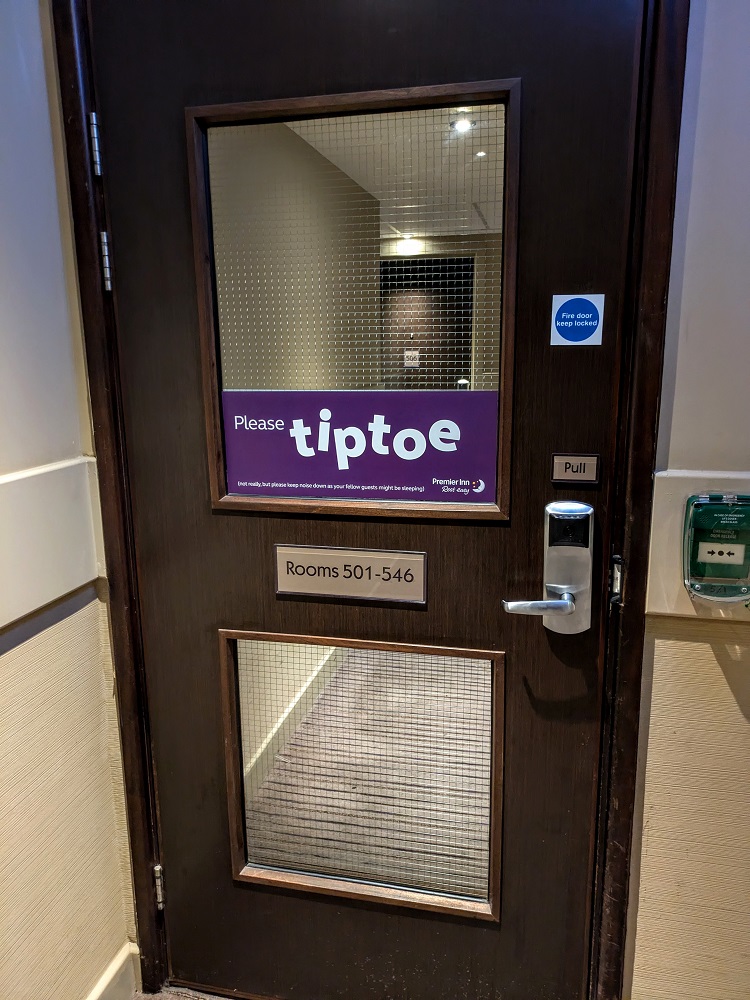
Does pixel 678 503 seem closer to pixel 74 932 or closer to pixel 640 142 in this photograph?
pixel 640 142

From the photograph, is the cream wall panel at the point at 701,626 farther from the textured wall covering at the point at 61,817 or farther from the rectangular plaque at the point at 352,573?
the textured wall covering at the point at 61,817

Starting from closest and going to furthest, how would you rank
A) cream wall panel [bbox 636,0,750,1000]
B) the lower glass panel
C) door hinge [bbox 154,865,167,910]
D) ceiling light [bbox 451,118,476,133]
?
cream wall panel [bbox 636,0,750,1000] < ceiling light [bbox 451,118,476,133] < the lower glass panel < door hinge [bbox 154,865,167,910]

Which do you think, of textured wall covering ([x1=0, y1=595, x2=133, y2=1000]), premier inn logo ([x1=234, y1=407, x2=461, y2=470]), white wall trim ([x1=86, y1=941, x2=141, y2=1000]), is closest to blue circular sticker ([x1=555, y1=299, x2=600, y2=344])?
premier inn logo ([x1=234, y1=407, x2=461, y2=470])

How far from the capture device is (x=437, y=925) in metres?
1.41

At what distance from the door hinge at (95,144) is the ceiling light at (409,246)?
60 centimetres

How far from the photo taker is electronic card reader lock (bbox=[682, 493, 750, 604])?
1102 mm

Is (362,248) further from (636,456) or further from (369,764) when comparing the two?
(369,764)

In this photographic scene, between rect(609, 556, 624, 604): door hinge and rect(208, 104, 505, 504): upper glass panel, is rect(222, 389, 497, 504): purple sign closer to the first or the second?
rect(208, 104, 505, 504): upper glass panel

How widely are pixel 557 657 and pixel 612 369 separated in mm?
555

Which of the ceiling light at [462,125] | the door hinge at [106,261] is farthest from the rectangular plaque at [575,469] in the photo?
the door hinge at [106,261]

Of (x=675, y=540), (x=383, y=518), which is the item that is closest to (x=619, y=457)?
(x=675, y=540)

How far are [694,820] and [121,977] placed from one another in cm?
132

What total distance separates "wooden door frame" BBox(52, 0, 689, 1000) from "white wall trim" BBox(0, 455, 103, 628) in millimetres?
40

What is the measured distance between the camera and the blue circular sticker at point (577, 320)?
1143 millimetres
